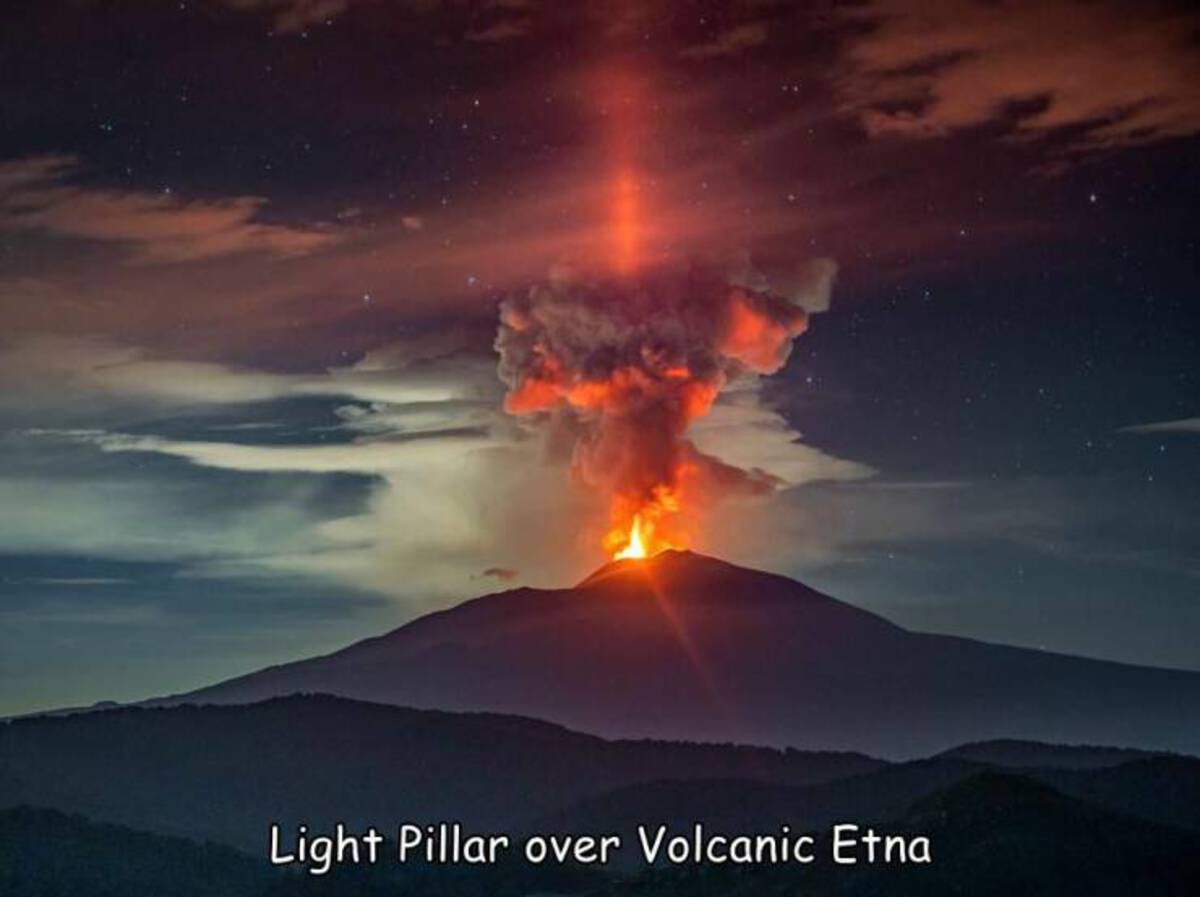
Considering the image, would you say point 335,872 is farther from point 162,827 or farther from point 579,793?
point 579,793

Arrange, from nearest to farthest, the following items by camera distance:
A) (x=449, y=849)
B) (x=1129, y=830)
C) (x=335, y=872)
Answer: (x=1129, y=830) → (x=335, y=872) → (x=449, y=849)

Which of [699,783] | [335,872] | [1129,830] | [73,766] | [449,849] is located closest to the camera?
[1129,830]

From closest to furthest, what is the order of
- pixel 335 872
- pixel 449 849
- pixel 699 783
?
pixel 335 872
pixel 449 849
pixel 699 783

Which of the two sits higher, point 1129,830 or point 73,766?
point 73,766

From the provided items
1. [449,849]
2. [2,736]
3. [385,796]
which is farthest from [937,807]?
[2,736]

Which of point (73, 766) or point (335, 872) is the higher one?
point (73, 766)

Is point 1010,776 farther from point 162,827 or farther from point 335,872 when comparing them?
point 162,827

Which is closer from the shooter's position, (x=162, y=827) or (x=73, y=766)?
(x=162, y=827)

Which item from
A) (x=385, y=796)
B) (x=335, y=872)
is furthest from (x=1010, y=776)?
(x=385, y=796)

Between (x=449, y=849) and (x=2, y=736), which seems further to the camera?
(x=2, y=736)
